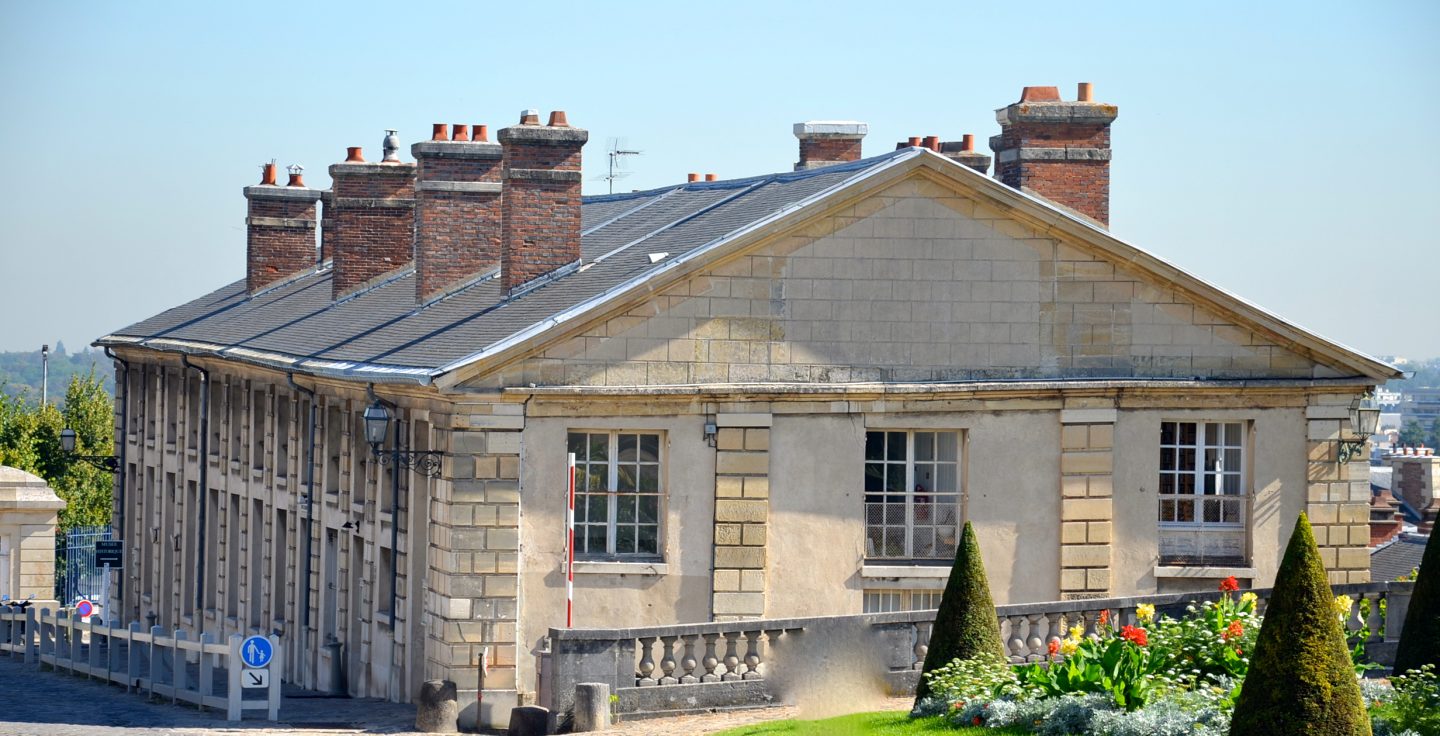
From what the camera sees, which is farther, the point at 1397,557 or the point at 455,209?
the point at 1397,557

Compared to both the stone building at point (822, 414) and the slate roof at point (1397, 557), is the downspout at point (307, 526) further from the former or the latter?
the slate roof at point (1397, 557)

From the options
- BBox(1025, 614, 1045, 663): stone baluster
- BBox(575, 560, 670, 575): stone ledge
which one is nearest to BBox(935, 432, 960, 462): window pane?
BBox(575, 560, 670, 575): stone ledge

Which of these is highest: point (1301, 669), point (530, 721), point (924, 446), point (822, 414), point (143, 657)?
point (822, 414)

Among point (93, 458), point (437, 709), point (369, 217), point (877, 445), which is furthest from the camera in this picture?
point (93, 458)

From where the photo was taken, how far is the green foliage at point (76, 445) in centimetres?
5853

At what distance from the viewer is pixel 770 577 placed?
79.8ft

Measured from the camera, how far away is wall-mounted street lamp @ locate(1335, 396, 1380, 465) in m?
25.6

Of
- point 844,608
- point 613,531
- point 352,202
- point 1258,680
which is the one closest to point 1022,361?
point 844,608

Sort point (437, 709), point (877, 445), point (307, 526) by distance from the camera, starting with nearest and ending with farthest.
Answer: point (437, 709) → point (877, 445) → point (307, 526)

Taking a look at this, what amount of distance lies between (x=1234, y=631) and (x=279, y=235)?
25.2 meters

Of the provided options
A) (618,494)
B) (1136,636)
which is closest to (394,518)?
(618,494)

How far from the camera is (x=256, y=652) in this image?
23953 mm

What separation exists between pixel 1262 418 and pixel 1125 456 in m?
1.71

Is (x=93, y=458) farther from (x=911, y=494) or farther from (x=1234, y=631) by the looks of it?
(x=1234, y=631)
